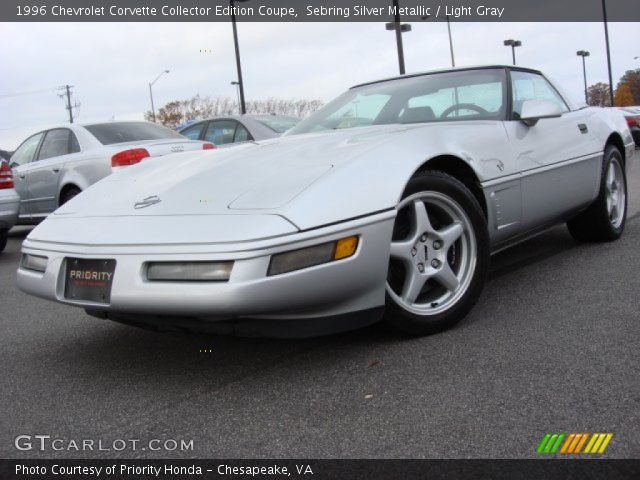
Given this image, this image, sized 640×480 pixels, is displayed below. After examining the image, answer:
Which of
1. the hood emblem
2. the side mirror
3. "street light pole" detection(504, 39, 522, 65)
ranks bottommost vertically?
the hood emblem

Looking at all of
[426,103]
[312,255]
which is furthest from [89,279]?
[426,103]

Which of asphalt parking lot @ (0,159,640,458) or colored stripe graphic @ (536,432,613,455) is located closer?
colored stripe graphic @ (536,432,613,455)

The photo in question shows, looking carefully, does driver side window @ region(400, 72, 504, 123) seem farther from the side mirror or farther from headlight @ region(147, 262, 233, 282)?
headlight @ region(147, 262, 233, 282)

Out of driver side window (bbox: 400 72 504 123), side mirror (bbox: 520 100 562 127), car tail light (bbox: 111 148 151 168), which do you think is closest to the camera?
Answer: side mirror (bbox: 520 100 562 127)

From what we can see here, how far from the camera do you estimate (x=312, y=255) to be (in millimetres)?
2436

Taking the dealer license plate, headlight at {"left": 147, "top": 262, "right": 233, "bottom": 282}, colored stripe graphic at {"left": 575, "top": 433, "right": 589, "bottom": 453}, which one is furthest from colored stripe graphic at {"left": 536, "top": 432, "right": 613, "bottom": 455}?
the dealer license plate

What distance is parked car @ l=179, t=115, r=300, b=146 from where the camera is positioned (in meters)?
8.56

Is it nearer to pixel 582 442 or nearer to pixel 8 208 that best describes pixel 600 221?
pixel 582 442

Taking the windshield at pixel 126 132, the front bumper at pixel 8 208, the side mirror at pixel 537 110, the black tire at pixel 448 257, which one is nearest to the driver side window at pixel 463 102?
the side mirror at pixel 537 110

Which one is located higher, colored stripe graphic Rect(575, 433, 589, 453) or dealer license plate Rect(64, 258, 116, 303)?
dealer license plate Rect(64, 258, 116, 303)

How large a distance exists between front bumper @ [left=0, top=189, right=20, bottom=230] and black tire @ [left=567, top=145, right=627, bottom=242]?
546cm

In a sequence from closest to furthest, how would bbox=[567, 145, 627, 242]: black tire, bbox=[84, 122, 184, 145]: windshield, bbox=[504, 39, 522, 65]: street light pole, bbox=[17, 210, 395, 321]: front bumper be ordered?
bbox=[17, 210, 395, 321]: front bumper < bbox=[567, 145, 627, 242]: black tire < bbox=[84, 122, 184, 145]: windshield < bbox=[504, 39, 522, 65]: street light pole
